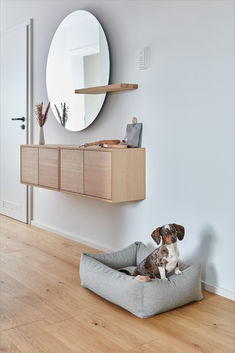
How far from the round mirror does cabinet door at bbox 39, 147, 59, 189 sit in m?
0.31

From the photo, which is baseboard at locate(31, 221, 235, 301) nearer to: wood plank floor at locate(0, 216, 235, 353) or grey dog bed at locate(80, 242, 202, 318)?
wood plank floor at locate(0, 216, 235, 353)

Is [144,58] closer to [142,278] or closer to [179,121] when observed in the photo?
[179,121]

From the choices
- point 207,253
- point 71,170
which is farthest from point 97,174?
point 207,253

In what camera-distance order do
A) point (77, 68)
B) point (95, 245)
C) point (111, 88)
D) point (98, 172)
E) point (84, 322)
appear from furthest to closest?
point (77, 68) < point (95, 245) < point (111, 88) < point (98, 172) < point (84, 322)

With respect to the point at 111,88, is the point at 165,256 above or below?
below

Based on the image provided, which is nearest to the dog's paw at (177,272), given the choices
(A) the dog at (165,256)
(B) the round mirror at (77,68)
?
(A) the dog at (165,256)

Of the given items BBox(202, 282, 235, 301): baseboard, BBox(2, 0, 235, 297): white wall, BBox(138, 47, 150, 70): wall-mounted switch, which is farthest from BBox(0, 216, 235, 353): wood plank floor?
BBox(138, 47, 150, 70): wall-mounted switch

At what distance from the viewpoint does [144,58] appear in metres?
2.79

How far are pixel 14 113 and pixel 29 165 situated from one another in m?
1.02

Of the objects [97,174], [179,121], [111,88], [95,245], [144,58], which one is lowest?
[95,245]

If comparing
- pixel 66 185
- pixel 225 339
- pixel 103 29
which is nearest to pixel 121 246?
pixel 66 185

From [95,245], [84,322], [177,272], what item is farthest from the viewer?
[95,245]

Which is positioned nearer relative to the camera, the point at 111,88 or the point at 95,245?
the point at 111,88

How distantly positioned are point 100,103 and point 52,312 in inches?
64.4
